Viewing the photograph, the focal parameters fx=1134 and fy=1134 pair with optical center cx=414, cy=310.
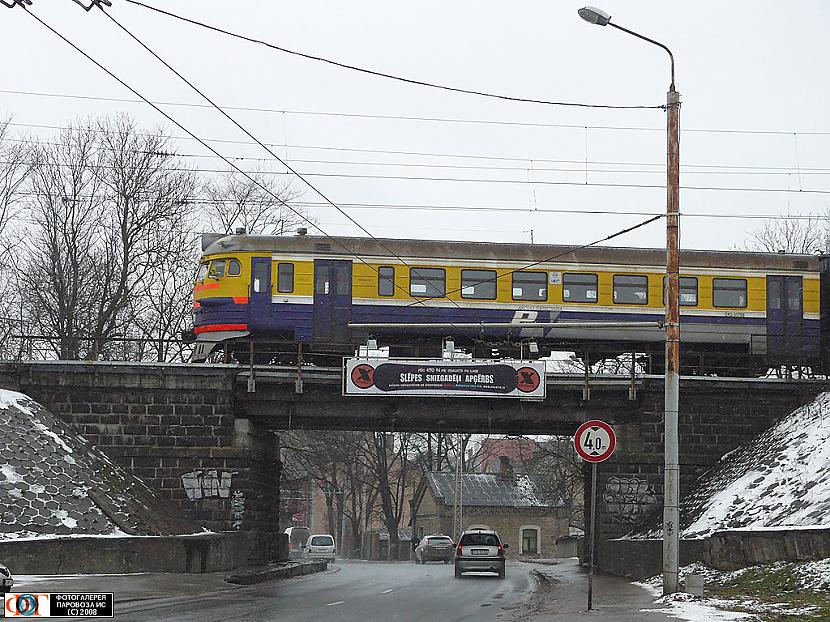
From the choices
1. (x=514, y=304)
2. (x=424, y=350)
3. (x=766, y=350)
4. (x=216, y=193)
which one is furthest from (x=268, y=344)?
(x=216, y=193)

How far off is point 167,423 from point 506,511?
158 ft

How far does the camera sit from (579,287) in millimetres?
32406

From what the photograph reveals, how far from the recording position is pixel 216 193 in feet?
180

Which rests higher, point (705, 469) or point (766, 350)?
point (766, 350)

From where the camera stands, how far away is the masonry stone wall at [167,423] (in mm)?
30578

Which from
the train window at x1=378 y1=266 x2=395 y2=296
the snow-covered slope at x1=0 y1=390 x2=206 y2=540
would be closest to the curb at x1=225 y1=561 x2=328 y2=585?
the snow-covered slope at x1=0 y1=390 x2=206 y2=540

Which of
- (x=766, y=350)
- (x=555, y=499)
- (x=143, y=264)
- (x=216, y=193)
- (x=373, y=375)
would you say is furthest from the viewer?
(x=555, y=499)

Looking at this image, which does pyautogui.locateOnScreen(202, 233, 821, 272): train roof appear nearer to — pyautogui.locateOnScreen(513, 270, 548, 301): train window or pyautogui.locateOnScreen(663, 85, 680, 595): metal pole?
pyautogui.locateOnScreen(513, 270, 548, 301): train window

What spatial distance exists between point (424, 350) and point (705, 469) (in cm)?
874

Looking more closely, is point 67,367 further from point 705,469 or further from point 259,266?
point 705,469

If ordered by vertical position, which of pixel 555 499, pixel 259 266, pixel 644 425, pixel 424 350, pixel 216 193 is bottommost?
pixel 555 499

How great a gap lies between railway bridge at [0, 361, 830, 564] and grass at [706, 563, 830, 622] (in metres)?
10.1

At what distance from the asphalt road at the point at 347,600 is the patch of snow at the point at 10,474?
404 cm

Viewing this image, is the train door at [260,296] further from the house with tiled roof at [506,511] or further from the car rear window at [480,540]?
the house with tiled roof at [506,511]
